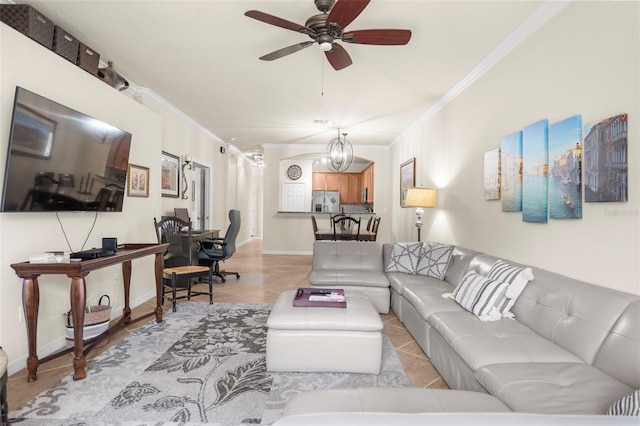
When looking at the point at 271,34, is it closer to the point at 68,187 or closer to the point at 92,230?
the point at 68,187


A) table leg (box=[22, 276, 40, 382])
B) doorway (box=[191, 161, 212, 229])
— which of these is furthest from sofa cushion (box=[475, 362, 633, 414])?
doorway (box=[191, 161, 212, 229])

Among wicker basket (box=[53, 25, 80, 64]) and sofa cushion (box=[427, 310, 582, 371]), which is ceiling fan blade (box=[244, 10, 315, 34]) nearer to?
wicker basket (box=[53, 25, 80, 64])

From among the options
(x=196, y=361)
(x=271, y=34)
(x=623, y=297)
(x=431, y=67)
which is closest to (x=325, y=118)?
(x=431, y=67)

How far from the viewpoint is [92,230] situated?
9.95ft

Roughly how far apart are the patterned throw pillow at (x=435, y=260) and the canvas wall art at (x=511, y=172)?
787mm

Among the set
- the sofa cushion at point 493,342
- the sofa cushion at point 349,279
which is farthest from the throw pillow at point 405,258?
the sofa cushion at point 493,342

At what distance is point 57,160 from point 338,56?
231 cm

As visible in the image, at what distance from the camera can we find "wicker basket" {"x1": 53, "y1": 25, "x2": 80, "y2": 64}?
2.61 meters

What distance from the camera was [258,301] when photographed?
4.05 m

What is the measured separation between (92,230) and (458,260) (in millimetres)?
3638

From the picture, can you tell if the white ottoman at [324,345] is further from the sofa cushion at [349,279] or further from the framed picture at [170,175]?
the framed picture at [170,175]

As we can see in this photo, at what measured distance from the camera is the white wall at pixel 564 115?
1.80m

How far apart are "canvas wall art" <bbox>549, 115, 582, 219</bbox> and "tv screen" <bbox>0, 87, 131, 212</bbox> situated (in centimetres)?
365

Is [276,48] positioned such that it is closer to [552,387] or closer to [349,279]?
[349,279]
